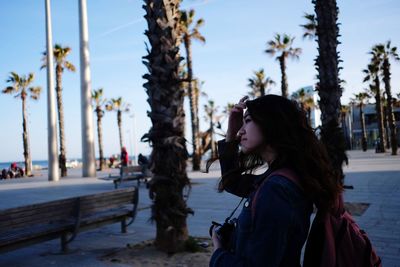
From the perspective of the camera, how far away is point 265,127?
67.1 inches

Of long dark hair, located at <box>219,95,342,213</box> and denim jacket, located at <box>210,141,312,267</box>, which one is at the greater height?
long dark hair, located at <box>219,95,342,213</box>

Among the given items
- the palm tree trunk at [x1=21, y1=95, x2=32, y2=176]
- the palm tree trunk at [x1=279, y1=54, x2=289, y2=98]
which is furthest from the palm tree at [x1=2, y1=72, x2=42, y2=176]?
the palm tree trunk at [x1=279, y1=54, x2=289, y2=98]

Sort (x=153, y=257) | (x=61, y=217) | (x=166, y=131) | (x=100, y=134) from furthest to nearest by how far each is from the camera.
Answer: (x=100, y=134) → (x=61, y=217) → (x=166, y=131) → (x=153, y=257)

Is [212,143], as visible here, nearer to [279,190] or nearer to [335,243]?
[335,243]

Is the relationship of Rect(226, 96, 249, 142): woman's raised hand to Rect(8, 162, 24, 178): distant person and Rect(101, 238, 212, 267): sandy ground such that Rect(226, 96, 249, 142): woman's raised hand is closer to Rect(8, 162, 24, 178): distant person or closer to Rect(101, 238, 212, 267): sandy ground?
Rect(101, 238, 212, 267): sandy ground

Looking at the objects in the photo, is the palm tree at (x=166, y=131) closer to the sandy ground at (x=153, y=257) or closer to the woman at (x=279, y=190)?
the sandy ground at (x=153, y=257)

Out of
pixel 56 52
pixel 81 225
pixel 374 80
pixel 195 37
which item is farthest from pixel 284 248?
pixel 374 80

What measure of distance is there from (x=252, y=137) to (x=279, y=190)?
34cm

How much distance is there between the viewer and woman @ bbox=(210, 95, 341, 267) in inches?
56.1

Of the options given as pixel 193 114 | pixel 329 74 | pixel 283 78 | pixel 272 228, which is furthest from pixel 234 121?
pixel 283 78

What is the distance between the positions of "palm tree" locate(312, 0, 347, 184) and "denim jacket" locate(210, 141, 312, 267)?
803 cm

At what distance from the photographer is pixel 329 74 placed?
9570mm

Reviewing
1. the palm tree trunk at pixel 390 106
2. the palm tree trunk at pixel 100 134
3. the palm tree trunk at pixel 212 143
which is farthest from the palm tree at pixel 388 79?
the palm tree trunk at pixel 100 134

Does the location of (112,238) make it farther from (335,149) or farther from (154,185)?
(335,149)
